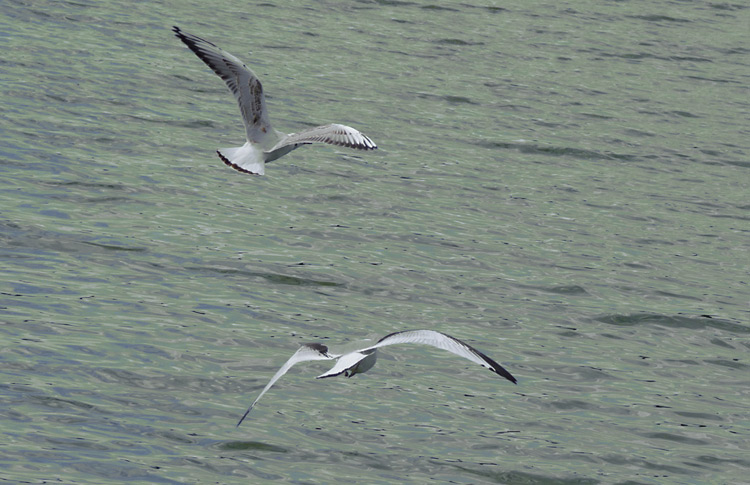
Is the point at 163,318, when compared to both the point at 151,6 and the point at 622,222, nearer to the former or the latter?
the point at 622,222

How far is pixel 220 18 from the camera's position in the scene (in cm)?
2762

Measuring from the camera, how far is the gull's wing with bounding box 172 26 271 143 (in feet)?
43.0

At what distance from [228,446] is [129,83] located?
12507 millimetres

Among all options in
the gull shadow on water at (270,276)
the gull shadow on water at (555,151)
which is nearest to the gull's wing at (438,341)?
the gull shadow on water at (270,276)

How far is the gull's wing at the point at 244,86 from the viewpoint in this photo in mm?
13102

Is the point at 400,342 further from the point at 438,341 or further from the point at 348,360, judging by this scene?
the point at 348,360

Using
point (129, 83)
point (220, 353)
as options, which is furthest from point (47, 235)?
point (129, 83)

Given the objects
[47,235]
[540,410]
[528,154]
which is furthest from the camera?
[528,154]

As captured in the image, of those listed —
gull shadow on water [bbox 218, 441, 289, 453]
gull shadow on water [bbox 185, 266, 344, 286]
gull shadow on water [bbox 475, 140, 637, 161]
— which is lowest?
gull shadow on water [bbox 185, 266, 344, 286]

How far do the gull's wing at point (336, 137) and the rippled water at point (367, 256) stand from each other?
2.00 meters

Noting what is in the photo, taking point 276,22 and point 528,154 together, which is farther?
point 276,22

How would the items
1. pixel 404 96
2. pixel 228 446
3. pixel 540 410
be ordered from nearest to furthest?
pixel 228 446 < pixel 540 410 < pixel 404 96

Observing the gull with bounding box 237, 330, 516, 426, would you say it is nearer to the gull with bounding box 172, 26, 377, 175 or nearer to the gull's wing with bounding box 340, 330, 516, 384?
the gull's wing with bounding box 340, 330, 516, 384

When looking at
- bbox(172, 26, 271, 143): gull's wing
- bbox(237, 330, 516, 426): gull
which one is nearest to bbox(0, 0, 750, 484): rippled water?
bbox(237, 330, 516, 426): gull
